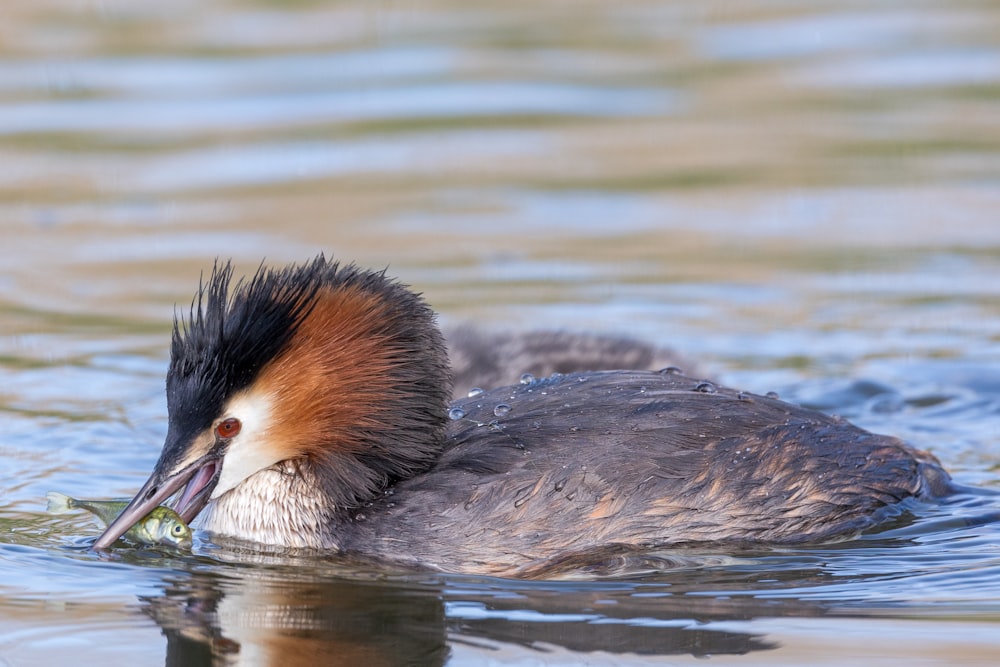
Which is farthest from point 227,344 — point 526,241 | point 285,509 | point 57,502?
point 526,241

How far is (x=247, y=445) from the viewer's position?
21.8ft

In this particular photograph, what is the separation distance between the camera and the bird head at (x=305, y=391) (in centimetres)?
653

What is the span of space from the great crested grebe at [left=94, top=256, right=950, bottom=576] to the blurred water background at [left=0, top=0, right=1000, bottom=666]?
17cm

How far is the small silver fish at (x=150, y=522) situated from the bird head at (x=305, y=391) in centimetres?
7

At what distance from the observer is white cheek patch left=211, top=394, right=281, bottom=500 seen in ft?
21.6

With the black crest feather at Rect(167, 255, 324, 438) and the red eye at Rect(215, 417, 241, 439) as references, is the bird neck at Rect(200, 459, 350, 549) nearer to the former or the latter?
the red eye at Rect(215, 417, 241, 439)

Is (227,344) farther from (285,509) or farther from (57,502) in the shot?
(57,502)

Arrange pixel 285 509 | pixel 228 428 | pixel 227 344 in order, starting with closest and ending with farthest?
pixel 227 344
pixel 228 428
pixel 285 509

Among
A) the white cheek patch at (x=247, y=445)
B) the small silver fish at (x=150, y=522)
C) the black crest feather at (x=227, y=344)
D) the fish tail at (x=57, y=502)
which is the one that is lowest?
the small silver fish at (x=150, y=522)

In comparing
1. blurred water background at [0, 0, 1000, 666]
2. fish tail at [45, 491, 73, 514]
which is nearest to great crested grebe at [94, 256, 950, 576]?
blurred water background at [0, 0, 1000, 666]

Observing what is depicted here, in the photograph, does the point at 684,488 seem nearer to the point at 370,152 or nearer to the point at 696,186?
the point at 696,186

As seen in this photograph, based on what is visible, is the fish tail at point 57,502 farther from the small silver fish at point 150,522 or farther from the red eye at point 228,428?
the red eye at point 228,428

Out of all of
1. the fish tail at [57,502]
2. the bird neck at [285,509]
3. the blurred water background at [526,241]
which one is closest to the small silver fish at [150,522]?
the fish tail at [57,502]

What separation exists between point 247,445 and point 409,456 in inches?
23.8
